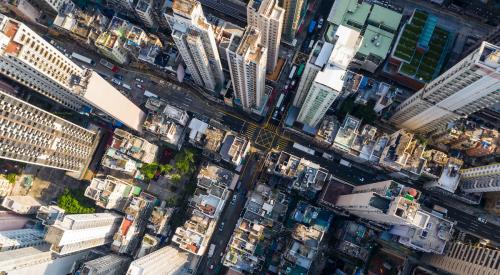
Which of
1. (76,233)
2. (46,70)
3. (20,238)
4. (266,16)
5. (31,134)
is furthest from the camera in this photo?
(20,238)

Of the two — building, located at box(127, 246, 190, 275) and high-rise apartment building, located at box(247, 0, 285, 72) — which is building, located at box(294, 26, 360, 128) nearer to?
high-rise apartment building, located at box(247, 0, 285, 72)

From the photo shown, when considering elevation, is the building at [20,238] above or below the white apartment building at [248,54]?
below

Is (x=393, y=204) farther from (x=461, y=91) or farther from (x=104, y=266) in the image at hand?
(x=104, y=266)

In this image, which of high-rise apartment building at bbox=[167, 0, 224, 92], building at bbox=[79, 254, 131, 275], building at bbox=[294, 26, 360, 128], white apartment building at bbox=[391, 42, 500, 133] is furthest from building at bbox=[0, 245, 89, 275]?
white apartment building at bbox=[391, 42, 500, 133]

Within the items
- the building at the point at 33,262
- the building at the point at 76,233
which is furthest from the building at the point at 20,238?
the building at the point at 76,233

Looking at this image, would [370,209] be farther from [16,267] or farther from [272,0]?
[16,267]

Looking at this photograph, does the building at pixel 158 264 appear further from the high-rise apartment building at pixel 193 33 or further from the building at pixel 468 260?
the building at pixel 468 260

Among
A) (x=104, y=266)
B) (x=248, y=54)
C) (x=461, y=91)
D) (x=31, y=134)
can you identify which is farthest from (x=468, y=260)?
(x=31, y=134)

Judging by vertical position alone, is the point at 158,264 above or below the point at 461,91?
below
